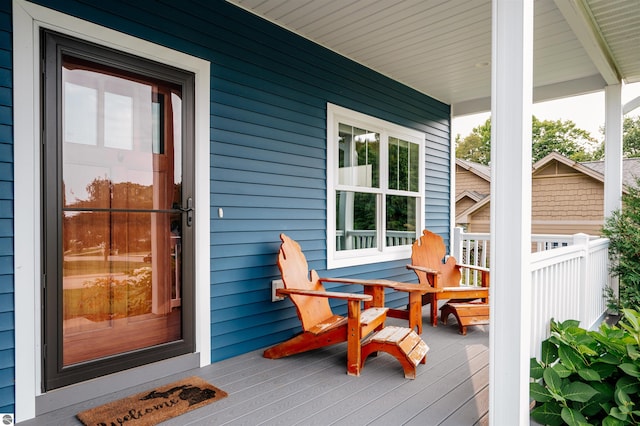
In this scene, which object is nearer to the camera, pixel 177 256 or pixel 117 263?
pixel 117 263

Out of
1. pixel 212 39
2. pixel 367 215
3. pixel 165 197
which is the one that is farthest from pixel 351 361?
pixel 212 39

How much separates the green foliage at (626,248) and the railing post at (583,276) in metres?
1.01

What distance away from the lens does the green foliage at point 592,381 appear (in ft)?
6.60

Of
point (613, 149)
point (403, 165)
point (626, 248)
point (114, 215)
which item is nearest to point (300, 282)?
point (114, 215)

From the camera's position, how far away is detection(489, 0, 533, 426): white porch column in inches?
75.5

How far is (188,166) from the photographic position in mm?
2959

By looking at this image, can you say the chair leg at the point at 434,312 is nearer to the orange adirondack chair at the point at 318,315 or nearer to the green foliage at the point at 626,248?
the orange adirondack chair at the point at 318,315

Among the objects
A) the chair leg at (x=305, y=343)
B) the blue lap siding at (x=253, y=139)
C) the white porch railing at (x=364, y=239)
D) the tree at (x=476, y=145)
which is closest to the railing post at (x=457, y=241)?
the white porch railing at (x=364, y=239)

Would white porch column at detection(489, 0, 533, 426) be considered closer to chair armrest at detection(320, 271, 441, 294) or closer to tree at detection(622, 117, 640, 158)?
chair armrest at detection(320, 271, 441, 294)

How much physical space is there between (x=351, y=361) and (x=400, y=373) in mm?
373

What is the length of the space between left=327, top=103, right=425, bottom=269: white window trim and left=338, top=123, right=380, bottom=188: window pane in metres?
0.07

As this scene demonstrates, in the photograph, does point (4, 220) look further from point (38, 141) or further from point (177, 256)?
point (177, 256)

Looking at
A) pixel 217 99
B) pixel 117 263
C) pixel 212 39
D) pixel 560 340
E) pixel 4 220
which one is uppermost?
pixel 212 39

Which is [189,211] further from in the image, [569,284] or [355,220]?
[569,284]
